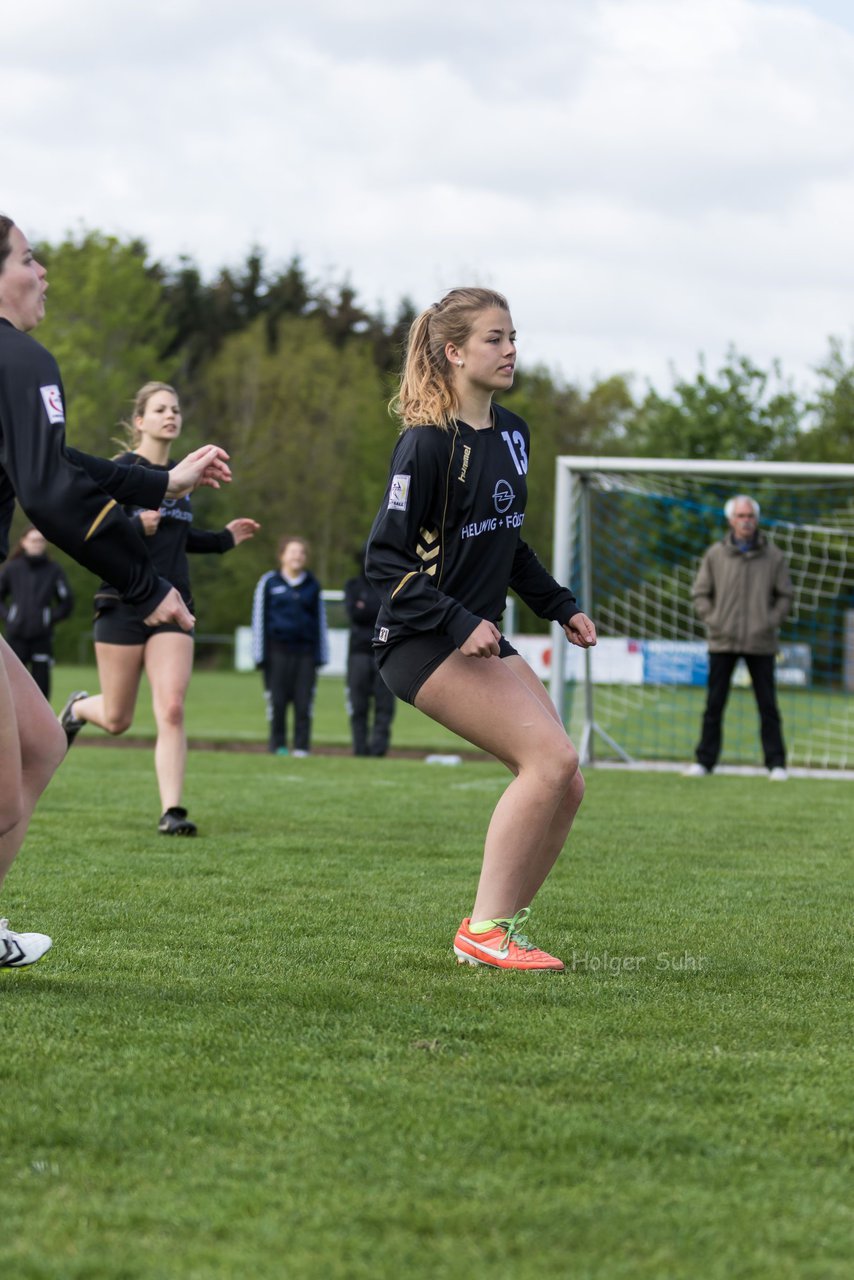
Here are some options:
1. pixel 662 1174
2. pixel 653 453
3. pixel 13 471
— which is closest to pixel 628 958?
pixel 662 1174

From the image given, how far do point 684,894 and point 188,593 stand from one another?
3223 millimetres

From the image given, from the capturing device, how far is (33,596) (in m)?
16.2

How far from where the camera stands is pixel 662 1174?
2844 millimetres

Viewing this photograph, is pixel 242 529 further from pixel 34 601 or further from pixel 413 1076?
pixel 34 601

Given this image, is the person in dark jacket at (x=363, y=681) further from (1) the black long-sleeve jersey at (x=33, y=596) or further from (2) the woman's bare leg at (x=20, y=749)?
(2) the woman's bare leg at (x=20, y=749)

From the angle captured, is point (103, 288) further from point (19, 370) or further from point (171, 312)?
point (19, 370)

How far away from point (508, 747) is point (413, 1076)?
4.81ft

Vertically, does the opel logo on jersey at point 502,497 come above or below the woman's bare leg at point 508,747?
above

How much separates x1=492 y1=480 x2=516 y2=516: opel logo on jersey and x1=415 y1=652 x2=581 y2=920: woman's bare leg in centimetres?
48

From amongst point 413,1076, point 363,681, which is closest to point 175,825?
point 413,1076

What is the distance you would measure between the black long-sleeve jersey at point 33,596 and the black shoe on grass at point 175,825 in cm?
835

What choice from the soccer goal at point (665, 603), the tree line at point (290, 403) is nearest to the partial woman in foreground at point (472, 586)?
the soccer goal at point (665, 603)

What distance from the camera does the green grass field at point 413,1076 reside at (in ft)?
8.37

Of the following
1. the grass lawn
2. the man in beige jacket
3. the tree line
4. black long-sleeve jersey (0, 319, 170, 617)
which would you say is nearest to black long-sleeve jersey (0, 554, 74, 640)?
the grass lawn
